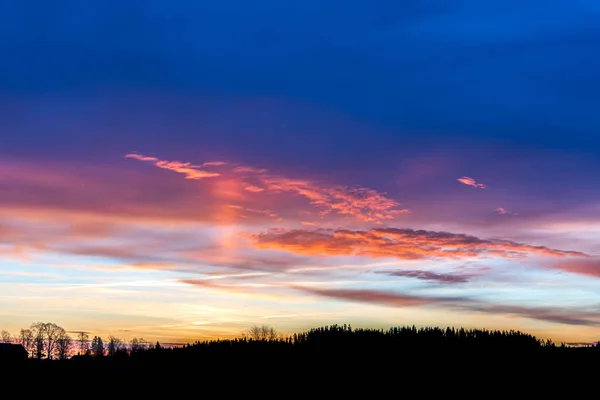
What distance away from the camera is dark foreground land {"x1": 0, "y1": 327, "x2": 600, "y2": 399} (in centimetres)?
3045

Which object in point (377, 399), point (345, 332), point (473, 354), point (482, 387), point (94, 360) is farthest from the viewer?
point (94, 360)

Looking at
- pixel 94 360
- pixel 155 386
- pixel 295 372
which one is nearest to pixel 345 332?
pixel 295 372

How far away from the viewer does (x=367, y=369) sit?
3130 cm

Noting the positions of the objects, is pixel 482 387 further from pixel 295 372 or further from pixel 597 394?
pixel 295 372

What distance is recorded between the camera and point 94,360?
140ft

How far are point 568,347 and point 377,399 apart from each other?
14.7 m

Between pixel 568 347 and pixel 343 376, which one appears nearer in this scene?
pixel 343 376

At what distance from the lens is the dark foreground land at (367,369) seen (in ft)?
99.9

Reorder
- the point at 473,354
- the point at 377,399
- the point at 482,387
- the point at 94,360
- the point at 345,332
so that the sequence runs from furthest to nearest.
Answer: the point at 94,360
the point at 345,332
the point at 473,354
the point at 482,387
the point at 377,399

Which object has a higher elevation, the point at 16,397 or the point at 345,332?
the point at 345,332

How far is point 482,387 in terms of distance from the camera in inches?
1223

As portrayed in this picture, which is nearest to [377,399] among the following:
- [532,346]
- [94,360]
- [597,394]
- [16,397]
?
[597,394]

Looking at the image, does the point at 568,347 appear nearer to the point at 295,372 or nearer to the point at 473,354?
the point at 473,354

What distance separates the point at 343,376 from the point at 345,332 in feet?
21.1
